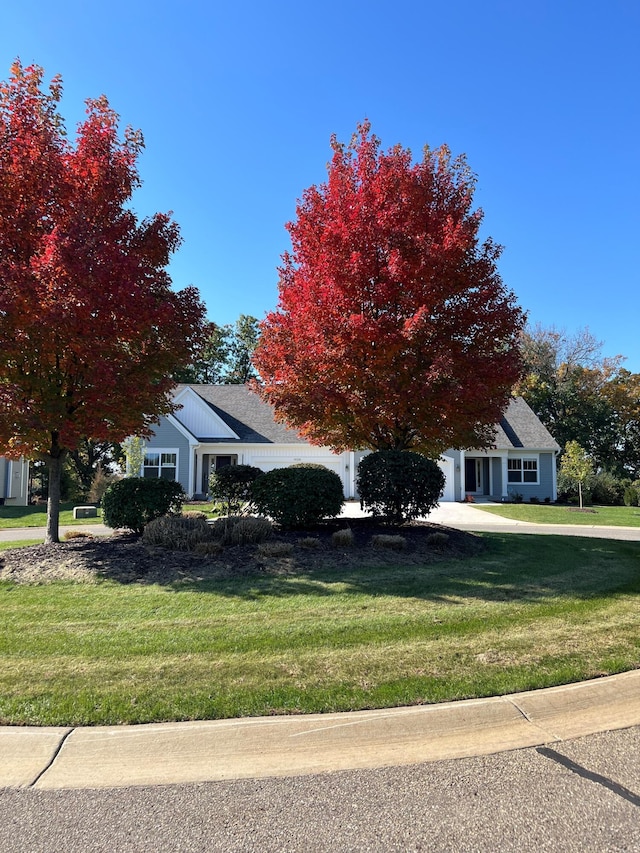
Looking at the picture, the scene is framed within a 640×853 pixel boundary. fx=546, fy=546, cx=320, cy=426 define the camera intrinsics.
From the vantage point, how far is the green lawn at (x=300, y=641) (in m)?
3.94

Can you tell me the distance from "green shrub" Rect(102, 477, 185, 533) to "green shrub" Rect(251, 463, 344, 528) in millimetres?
1705

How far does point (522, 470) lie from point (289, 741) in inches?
1118

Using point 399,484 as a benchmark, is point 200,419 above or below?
above

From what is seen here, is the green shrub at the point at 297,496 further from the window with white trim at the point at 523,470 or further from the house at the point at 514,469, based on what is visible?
the window with white trim at the point at 523,470

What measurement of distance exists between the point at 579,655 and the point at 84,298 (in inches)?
297

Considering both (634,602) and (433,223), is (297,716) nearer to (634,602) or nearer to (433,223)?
(634,602)

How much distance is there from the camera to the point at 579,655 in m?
4.78

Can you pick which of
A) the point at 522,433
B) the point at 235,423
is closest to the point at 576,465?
the point at 522,433

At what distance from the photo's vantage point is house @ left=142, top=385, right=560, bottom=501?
1043 inches

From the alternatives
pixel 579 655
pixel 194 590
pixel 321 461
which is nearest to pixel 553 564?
pixel 579 655

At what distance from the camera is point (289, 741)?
3.42 m

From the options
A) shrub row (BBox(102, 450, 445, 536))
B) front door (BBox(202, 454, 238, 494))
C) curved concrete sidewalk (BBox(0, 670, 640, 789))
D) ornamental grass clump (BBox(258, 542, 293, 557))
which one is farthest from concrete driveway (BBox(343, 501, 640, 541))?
curved concrete sidewalk (BBox(0, 670, 640, 789))

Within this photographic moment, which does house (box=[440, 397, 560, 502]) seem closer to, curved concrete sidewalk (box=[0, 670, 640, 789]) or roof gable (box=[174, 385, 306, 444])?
roof gable (box=[174, 385, 306, 444])

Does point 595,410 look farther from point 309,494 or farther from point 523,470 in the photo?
point 309,494
